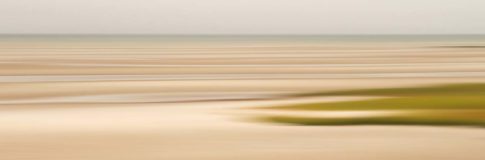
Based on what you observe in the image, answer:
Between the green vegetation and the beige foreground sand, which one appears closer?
the beige foreground sand

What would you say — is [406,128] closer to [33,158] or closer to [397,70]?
[33,158]

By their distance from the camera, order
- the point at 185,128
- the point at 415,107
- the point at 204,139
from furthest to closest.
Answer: the point at 415,107 < the point at 185,128 < the point at 204,139

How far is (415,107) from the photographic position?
715 centimetres

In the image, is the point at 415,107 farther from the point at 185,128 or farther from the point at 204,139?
the point at 204,139

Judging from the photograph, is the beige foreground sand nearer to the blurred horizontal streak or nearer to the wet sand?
the wet sand

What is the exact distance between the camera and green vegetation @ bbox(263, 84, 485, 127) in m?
6.43

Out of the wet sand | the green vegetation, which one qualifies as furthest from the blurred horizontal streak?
the green vegetation

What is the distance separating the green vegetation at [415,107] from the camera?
21.1 feet

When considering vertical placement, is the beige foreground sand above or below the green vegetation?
below

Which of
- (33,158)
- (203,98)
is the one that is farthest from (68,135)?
(203,98)

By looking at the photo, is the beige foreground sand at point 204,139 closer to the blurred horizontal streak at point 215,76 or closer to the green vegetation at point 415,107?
the green vegetation at point 415,107

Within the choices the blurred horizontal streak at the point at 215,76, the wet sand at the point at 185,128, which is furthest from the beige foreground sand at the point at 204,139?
the blurred horizontal streak at the point at 215,76

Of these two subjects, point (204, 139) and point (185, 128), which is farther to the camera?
point (185, 128)

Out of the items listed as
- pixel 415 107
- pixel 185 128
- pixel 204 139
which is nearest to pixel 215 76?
pixel 415 107
